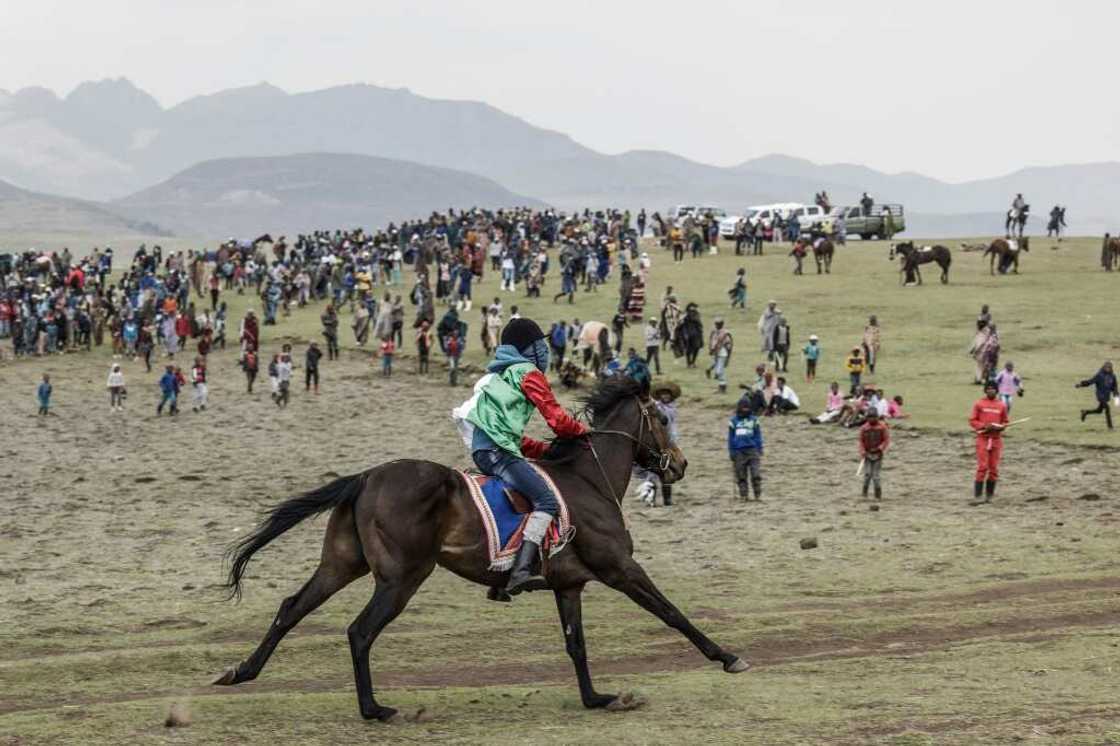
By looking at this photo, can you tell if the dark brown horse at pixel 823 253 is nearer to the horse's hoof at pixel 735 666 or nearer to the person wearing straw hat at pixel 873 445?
the person wearing straw hat at pixel 873 445

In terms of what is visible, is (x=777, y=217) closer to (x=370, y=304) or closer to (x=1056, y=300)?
(x=1056, y=300)

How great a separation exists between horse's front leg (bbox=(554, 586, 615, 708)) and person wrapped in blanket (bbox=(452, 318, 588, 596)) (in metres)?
0.26

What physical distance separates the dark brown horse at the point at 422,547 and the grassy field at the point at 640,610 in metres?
0.44

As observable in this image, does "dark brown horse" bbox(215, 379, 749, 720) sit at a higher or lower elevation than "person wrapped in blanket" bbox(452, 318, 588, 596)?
lower

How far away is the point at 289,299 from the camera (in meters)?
56.1

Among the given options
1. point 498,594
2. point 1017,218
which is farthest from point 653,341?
point 1017,218

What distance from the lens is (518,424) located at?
11891 mm

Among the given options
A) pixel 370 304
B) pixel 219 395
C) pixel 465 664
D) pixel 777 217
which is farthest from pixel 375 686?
pixel 777 217

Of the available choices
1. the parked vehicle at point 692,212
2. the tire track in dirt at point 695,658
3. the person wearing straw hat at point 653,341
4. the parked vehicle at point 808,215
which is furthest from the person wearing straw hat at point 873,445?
the parked vehicle at point 692,212

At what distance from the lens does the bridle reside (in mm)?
12234

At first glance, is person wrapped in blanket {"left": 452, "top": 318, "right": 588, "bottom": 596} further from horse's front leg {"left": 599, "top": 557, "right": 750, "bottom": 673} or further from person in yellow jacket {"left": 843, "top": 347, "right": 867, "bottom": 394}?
person in yellow jacket {"left": 843, "top": 347, "right": 867, "bottom": 394}

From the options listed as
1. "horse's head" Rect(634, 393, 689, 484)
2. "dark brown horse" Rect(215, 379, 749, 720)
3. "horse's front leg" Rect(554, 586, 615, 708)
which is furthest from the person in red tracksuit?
"horse's front leg" Rect(554, 586, 615, 708)

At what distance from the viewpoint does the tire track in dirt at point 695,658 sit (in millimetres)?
11984

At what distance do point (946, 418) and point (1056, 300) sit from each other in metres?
20.0
